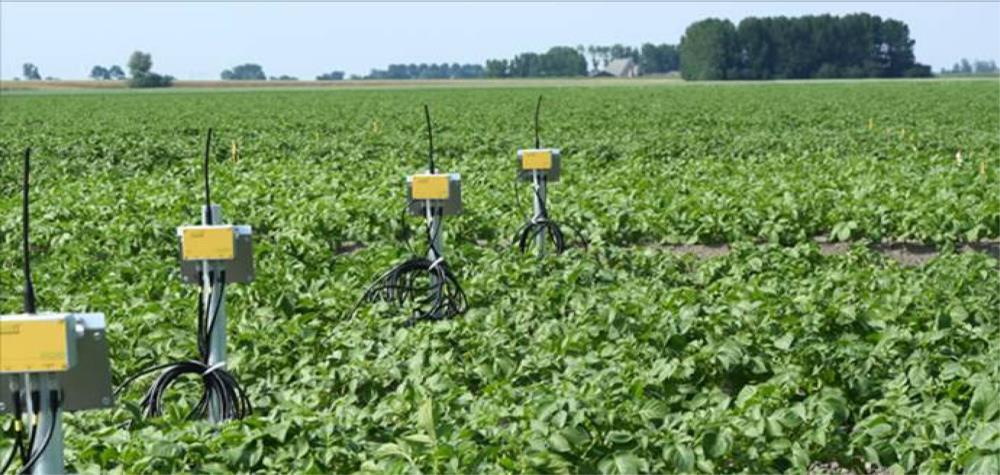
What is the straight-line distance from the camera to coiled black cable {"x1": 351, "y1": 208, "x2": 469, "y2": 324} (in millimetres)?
8094

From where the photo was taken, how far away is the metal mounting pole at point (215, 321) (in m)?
5.62

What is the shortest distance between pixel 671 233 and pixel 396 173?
543 cm

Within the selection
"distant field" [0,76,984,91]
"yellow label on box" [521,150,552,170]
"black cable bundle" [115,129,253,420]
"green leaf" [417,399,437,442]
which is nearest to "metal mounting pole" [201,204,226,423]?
"black cable bundle" [115,129,253,420]

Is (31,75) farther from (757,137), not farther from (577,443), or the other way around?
(577,443)

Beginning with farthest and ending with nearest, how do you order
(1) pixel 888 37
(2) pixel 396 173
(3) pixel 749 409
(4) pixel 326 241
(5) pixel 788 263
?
(1) pixel 888 37
(2) pixel 396 173
(4) pixel 326 241
(5) pixel 788 263
(3) pixel 749 409

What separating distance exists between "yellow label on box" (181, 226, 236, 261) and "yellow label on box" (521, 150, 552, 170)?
4754 mm

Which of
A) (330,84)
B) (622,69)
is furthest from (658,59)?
(330,84)

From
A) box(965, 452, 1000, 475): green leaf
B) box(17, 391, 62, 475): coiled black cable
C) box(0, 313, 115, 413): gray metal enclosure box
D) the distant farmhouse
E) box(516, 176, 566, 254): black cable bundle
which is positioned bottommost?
box(965, 452, 1000, 475): green leaf

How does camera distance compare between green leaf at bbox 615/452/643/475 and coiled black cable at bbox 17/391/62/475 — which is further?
green leaf at bbox 615/452/643/475

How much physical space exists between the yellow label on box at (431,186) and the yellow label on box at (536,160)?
2.14 m

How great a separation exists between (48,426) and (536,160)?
6566 mm

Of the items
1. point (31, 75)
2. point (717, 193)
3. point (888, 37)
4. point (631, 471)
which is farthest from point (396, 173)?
point (31, 75)

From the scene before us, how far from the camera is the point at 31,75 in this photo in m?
141

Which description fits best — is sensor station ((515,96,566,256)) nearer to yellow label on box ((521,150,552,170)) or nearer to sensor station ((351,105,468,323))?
yellow label on box ((521,150,552,170))
